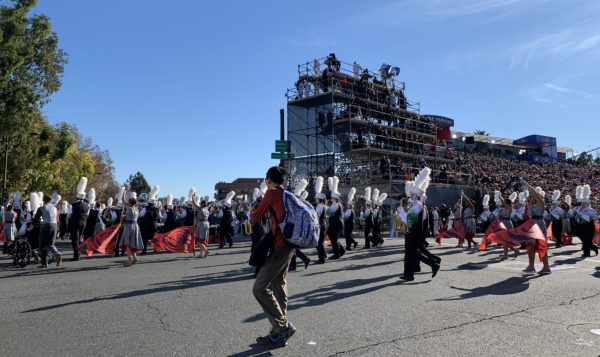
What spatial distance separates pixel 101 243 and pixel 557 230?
16461 millimetres

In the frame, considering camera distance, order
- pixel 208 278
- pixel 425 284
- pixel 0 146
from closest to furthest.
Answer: pixel 425 284
pixel 208 278
pixel 0 146

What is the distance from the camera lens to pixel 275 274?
4680 millimetres

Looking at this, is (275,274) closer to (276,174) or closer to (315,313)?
(276,174)

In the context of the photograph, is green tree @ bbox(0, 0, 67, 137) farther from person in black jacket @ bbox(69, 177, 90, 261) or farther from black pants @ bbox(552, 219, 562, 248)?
black pants @ bbox(552, 219, 562, 248)

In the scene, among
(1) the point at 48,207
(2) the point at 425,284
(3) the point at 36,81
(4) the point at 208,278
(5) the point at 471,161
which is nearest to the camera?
(2) the point at 425,284

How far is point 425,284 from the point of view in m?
8.33

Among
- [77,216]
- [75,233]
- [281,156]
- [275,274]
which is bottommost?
[275,274]

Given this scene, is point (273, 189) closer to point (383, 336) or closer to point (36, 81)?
point (383, 336)

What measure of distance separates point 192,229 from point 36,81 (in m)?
13.2

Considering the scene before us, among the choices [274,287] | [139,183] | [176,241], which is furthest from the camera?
[139,183]

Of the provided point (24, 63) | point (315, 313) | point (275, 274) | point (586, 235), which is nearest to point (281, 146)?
point (24, 63)

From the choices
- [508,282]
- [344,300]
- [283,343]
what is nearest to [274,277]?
[283,343]

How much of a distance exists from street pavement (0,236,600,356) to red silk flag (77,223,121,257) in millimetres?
1252

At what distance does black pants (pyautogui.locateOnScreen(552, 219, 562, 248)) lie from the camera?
1741cm
